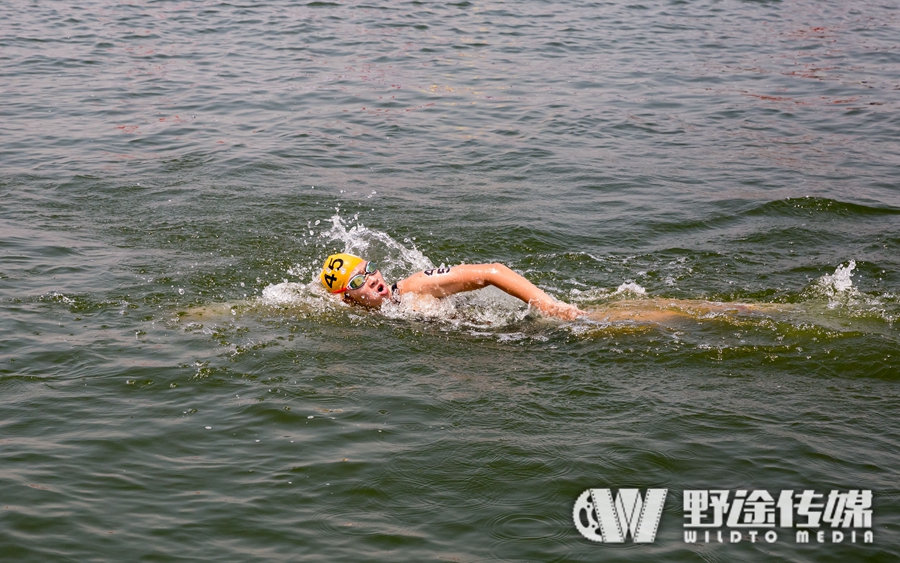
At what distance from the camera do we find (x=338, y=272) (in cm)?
874

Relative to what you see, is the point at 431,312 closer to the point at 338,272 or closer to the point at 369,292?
the point at 369,292

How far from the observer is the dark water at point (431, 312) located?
5.80 metres

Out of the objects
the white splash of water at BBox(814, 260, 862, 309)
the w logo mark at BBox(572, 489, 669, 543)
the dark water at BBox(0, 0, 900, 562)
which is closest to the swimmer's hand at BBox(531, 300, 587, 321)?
the dark water at BBox(0, 0, 900, 562)

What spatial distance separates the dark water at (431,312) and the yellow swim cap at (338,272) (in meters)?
0.32

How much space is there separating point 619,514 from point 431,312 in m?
3.50

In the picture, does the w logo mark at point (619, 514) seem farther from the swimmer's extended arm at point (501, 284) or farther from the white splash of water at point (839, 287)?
the white splash of water at point (839, 287)

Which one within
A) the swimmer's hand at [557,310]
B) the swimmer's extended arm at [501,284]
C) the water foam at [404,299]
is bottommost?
the water foam at [404,299]

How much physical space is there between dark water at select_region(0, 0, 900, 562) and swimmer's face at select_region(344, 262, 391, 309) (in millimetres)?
237

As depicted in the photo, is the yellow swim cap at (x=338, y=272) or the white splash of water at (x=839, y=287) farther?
the yellow swim cap at (x=338, y=272)

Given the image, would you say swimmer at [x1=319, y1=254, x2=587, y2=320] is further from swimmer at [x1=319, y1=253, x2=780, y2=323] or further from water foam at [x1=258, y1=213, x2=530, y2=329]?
water foam at [x1=258, y1=213, x2=530, y2=329]

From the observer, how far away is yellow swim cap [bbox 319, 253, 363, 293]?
28.7ft

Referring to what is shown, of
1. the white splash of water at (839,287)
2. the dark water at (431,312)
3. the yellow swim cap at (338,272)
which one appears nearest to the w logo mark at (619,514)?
the dark water at (431,312)

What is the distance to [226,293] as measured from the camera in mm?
9398

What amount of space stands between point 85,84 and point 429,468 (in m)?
14.9
